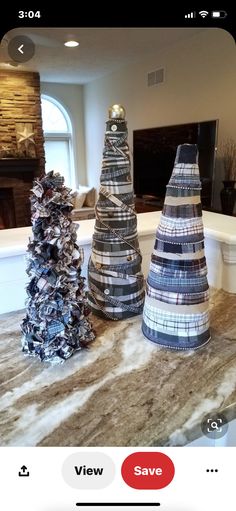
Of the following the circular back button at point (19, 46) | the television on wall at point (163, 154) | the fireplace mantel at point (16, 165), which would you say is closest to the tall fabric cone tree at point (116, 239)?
the circular back button at point (19, 46)

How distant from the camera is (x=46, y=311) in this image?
1.36 feet

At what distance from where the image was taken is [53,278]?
407mm

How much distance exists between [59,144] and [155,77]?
1.40m

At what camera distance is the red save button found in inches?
11.9

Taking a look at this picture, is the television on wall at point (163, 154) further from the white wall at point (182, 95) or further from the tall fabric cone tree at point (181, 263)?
the tall fabric cone tree at point (181, 263)

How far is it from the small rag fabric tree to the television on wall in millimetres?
1488

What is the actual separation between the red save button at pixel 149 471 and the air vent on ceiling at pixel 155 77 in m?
1.89

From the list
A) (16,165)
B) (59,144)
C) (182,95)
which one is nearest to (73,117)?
(59,144)

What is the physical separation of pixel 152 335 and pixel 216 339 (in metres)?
0.10

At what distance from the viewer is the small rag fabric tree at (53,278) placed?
1.31 feet
